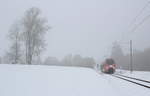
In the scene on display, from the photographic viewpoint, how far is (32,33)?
52.5 meters

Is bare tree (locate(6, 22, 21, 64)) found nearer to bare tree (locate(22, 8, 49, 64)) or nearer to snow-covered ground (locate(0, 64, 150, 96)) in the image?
bare tree (locate(22, 8, 49, 64))

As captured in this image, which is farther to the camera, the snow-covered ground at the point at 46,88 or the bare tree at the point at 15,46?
the bare tree at the point at 15,46

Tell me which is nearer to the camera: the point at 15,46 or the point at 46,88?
the point at 46,88

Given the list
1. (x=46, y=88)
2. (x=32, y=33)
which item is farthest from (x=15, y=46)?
(x=46, y=88)

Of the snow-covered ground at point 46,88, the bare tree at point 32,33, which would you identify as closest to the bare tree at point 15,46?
Result: the bare tree at point 32,33

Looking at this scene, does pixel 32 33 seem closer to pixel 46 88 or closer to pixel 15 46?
pixel 15 46

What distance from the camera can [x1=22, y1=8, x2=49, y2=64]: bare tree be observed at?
172 feet

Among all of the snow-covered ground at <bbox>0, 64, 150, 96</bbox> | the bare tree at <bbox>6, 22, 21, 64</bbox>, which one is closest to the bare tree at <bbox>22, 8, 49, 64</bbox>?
the bare tree at <bbox>6, 22, 21, 64</bbox>

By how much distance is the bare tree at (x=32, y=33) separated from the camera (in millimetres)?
52500

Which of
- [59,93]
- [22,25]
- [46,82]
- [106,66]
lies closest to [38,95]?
[59,93]

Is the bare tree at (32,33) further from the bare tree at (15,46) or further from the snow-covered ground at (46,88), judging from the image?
the snow-covered ground at (46,88)

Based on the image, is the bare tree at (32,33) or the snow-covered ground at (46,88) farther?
the bare tree at (32,33)

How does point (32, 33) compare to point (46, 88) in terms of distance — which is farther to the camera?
point (32, 33)

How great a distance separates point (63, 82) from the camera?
18125mm
